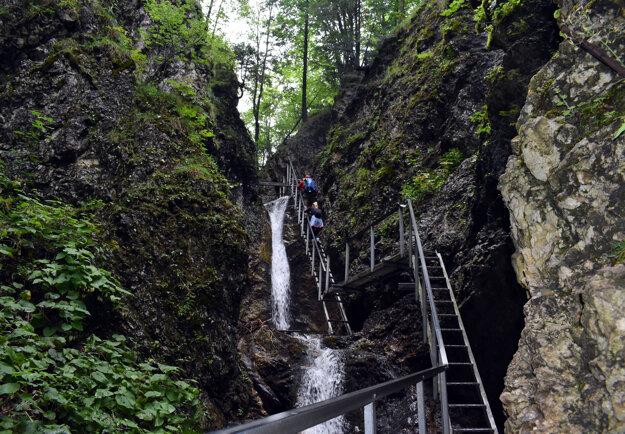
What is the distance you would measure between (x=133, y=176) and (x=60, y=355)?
3.73m

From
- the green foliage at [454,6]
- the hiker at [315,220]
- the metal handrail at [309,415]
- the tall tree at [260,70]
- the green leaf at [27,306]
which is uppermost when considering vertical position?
the tall tree at [260,70]

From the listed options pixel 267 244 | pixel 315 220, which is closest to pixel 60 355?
pixel 315 220

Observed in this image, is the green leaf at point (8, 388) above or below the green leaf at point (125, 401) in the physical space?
above

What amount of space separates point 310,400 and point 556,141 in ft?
19.1

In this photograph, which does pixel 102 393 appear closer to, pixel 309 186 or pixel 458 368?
pixel 458 368

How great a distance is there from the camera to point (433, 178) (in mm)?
9781

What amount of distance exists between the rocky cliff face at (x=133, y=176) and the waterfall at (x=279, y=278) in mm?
4647

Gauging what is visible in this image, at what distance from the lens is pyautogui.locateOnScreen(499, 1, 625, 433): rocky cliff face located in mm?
2805

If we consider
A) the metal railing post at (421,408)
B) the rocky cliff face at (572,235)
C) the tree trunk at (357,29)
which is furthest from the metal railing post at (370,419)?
the tree trunk at (357,29)

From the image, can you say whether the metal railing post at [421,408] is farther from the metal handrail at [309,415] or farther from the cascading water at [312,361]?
the cascading water at [312,361]

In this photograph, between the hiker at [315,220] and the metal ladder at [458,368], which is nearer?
the metal ladder at [458,368]

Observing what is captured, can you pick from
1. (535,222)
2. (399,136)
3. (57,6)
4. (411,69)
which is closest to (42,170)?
(57,6)

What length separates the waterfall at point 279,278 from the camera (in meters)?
11.4

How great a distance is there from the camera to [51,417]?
2.09m
